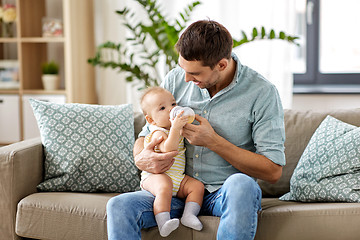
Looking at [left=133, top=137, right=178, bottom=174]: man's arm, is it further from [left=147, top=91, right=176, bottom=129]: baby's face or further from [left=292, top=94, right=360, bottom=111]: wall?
[left=292, top=94, right=360, bottom=111]: wall

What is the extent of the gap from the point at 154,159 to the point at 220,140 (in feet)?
0.85

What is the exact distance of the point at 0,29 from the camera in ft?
12.4

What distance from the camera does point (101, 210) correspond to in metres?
1.99

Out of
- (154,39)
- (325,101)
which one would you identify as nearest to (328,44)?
(325,101)

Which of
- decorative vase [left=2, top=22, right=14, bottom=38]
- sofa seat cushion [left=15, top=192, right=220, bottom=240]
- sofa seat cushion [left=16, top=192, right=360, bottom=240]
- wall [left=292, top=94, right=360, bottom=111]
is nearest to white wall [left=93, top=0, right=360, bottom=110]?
wall [left=292, top=94, right=360, bottom=111]

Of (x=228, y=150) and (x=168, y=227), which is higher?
(x=228, y=150)

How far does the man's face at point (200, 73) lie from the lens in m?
1.75

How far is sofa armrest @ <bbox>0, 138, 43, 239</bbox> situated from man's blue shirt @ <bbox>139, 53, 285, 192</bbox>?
2.41 feet

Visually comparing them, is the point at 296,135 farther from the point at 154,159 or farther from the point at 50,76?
the point at 50,76

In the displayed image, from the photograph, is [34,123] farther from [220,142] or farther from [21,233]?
[220,142]

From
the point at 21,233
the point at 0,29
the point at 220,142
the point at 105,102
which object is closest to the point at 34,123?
the point at 105,102

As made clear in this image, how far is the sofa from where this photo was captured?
184 cm

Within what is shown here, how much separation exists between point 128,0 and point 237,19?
84 cm

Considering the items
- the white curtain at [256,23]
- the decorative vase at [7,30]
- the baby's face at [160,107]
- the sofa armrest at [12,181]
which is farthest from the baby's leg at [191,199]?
the decorative vase at [7,30]
